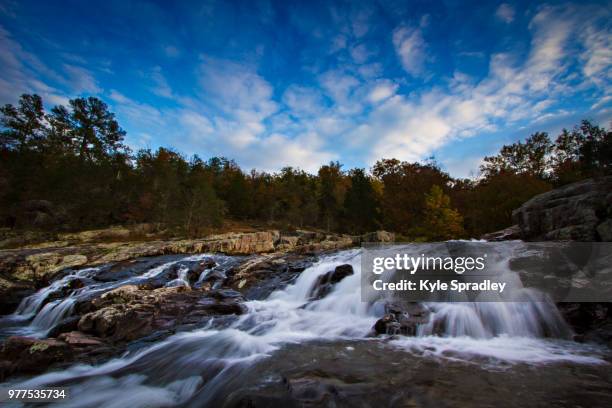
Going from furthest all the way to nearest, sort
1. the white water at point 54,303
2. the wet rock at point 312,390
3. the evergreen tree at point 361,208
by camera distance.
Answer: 1. the evergreen tree at point 361,208
2. the white water at point 54,303
3. the wet rock at point 312,390

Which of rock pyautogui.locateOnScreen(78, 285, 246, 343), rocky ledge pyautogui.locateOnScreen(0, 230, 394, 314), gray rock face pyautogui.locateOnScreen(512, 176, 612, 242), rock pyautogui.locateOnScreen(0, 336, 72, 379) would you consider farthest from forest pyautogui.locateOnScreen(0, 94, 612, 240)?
rock pyautogui.locateOnScreen(0, 336, 72, 379)

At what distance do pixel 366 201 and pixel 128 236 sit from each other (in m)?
36.6

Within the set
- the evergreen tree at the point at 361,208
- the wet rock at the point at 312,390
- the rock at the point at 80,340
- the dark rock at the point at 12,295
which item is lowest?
the dark rock at the point at 12,295

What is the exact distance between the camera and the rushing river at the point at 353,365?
4.48 metres

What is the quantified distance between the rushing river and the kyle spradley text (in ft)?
2.95

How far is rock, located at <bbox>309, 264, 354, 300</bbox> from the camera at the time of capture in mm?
12657

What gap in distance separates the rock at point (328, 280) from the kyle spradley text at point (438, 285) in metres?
2.00

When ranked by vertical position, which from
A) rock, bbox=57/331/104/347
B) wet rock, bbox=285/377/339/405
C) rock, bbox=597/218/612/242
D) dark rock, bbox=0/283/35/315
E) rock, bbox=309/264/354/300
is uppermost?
rock, bbox=597/218/612/242

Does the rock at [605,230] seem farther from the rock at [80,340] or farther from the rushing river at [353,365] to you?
the rock at [80,340]

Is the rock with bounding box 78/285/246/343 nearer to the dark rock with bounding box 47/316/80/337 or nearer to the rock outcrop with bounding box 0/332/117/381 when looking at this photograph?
the dark rock with bounding box 47/316/80/337

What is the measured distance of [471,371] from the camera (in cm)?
532

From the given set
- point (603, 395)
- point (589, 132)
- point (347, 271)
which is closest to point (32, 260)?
point (347, 271)

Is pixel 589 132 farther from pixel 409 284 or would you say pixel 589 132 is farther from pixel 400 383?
pixel 400 383

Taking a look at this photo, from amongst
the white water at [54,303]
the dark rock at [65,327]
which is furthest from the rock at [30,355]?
the white water at [54,303]
